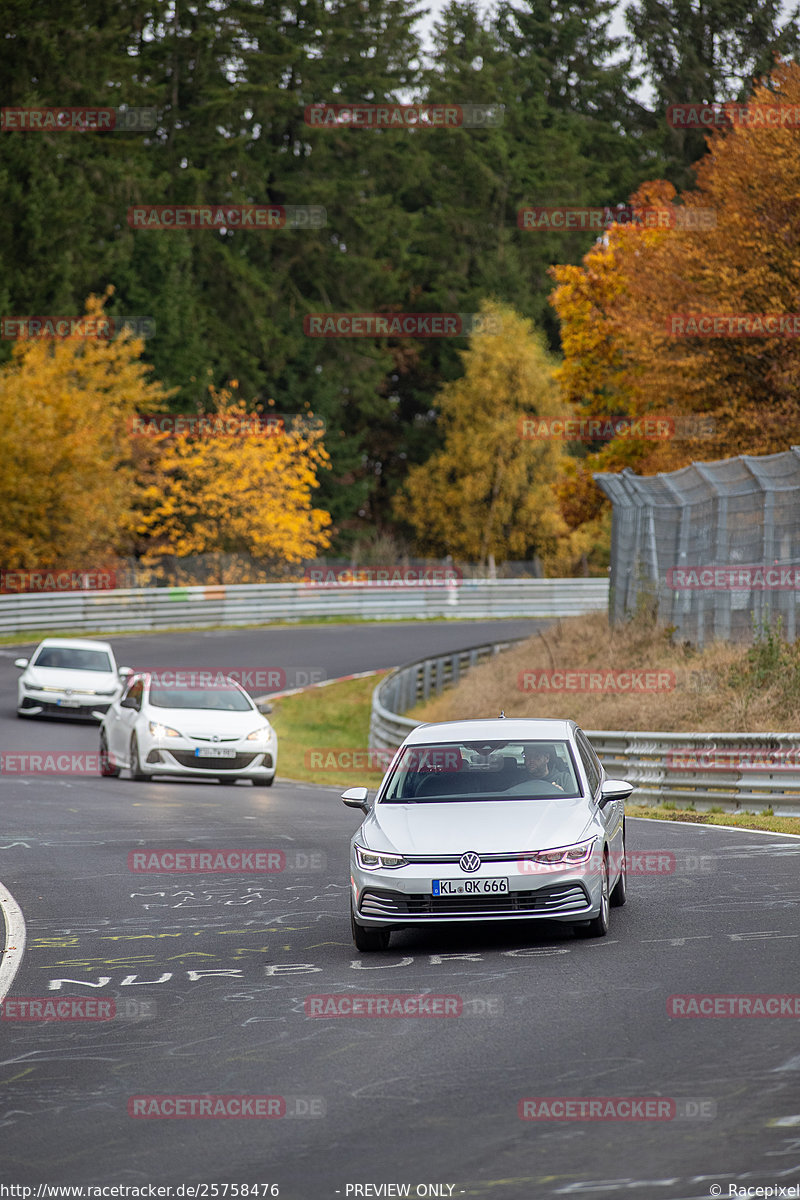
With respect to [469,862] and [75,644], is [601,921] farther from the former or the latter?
[75,644]

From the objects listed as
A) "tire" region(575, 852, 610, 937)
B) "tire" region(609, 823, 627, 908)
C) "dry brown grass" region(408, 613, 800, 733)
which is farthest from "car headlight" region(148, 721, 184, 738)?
"tire" region(575, 852, 610, 937)

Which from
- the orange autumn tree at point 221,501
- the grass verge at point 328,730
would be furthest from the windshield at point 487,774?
the orange autumn tree at point 221,501

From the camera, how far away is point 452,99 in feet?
258

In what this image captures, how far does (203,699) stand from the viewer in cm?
2245

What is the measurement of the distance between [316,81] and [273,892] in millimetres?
61810

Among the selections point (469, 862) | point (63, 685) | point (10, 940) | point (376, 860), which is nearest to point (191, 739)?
point (63, 685)

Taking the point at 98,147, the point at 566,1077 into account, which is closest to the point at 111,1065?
the point at 566,1077

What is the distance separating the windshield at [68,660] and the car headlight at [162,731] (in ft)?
29.0

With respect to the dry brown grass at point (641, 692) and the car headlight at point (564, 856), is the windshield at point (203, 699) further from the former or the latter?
the car headlight at point (564, 856)

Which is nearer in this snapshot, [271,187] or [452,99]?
[271,187]

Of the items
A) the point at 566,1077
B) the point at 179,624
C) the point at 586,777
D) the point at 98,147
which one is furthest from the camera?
the point at 98,147

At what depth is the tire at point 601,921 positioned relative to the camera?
10117 mm

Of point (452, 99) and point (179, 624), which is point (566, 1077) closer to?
point (179, 624)

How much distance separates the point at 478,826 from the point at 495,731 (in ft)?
4.52
